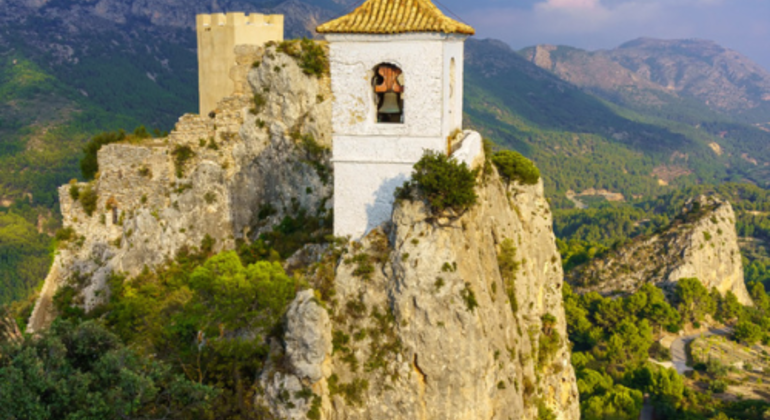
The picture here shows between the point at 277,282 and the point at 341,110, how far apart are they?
555 centimetres

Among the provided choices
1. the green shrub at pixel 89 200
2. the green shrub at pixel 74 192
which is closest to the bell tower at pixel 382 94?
the green shrub at pixel 89 200

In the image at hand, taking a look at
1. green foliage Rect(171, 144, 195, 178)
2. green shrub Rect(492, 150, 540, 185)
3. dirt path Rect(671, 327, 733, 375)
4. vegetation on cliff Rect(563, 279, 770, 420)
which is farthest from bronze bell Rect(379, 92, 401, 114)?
dirt path Rect(671, 327, 733, 375)

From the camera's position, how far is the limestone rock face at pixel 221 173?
29797 mm

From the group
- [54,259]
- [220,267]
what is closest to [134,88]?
[54,259]

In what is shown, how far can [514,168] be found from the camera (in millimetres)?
29516

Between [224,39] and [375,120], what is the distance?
500 inches

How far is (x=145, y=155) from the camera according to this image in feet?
102

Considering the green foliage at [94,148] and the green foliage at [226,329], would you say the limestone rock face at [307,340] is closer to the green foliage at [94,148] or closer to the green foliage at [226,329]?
the green foliage at [226,329]

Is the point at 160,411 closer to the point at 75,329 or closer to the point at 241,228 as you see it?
the point at 75,329

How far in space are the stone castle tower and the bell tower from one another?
10.6 m

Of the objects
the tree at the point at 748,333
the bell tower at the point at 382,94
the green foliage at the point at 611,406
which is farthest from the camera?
the tree at the point at 748,333

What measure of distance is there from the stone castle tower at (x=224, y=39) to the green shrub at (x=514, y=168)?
11.3m

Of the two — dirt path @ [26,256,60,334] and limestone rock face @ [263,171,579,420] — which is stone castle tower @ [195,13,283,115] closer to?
dirt path @ [26,256,60,334]

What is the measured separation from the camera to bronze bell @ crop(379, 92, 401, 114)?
22.4 m
